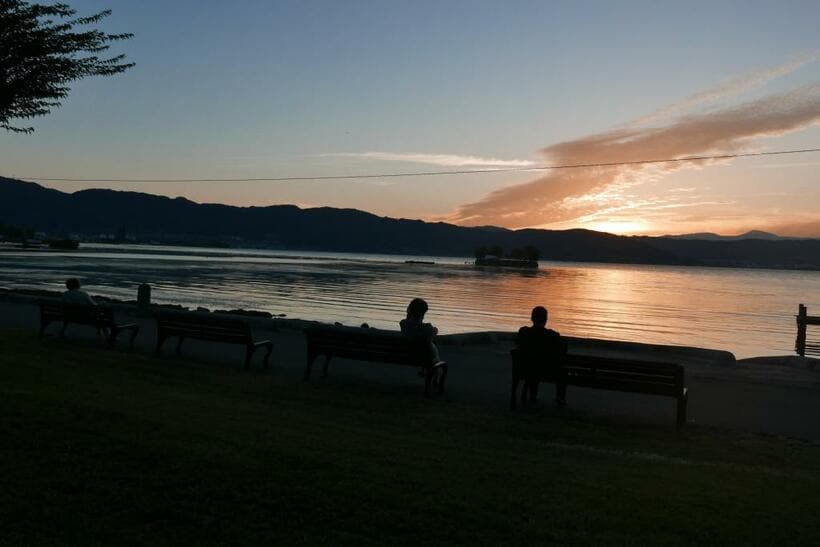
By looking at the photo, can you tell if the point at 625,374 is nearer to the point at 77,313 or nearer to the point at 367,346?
the point at 367,346

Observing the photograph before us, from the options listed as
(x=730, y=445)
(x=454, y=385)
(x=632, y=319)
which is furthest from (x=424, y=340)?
(x=632, y=319)

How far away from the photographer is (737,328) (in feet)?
138

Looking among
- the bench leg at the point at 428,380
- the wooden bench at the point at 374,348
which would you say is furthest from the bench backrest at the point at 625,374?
the wooden bench at the point at 374,348

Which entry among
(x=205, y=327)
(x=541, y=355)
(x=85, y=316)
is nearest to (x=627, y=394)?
(x=541, y=355)

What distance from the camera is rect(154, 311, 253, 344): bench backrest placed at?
1237 centimetres

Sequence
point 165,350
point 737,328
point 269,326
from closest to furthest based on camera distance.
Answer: point 165,350
point 269,326
point 737,328

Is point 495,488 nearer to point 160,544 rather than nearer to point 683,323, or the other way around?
point 160,544

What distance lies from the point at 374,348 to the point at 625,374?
11.9 feet

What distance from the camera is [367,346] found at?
11.0m

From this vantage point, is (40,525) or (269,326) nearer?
→ (40,525)

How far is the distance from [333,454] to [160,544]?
207 cm

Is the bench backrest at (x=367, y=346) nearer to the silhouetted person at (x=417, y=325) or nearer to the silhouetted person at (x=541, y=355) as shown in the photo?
the silhouetted person at (x=417, y=325)

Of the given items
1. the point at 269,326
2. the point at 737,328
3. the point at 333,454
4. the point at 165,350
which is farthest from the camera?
the point at 737,328

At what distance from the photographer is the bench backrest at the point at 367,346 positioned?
10.6 m
